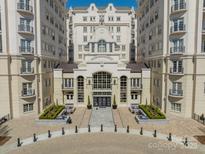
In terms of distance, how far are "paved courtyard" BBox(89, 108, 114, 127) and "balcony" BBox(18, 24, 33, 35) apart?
18670mm

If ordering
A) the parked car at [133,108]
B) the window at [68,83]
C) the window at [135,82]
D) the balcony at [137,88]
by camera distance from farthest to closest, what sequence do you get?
the window at [68,83], the window at [135,82], the balcony at [137,88], the parked car at [133,108]

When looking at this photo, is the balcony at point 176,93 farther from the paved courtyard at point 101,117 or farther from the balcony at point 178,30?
the paved courtyard at point 101,117

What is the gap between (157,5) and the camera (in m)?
35.8

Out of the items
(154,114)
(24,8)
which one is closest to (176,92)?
(154,114)

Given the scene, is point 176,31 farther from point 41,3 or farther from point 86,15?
point 86,15

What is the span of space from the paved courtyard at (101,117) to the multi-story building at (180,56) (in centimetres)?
1064

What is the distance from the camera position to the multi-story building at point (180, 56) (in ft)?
94.8

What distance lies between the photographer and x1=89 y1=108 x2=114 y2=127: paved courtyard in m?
28.3

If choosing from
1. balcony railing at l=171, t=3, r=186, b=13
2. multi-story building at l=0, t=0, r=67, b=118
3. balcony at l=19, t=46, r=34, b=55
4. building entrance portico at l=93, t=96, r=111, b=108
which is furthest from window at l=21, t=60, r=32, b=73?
balcony railing at l=171, t=3, r=186, b=13

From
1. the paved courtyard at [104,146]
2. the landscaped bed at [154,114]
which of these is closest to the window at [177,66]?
the landscaped bed at [154,114]

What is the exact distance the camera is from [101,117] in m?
32.2

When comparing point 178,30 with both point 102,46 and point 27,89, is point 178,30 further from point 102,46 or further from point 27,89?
point 27,89

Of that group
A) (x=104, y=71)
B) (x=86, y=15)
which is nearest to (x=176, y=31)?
(x=104, y=71)

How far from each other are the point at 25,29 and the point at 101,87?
19157 millimetres
